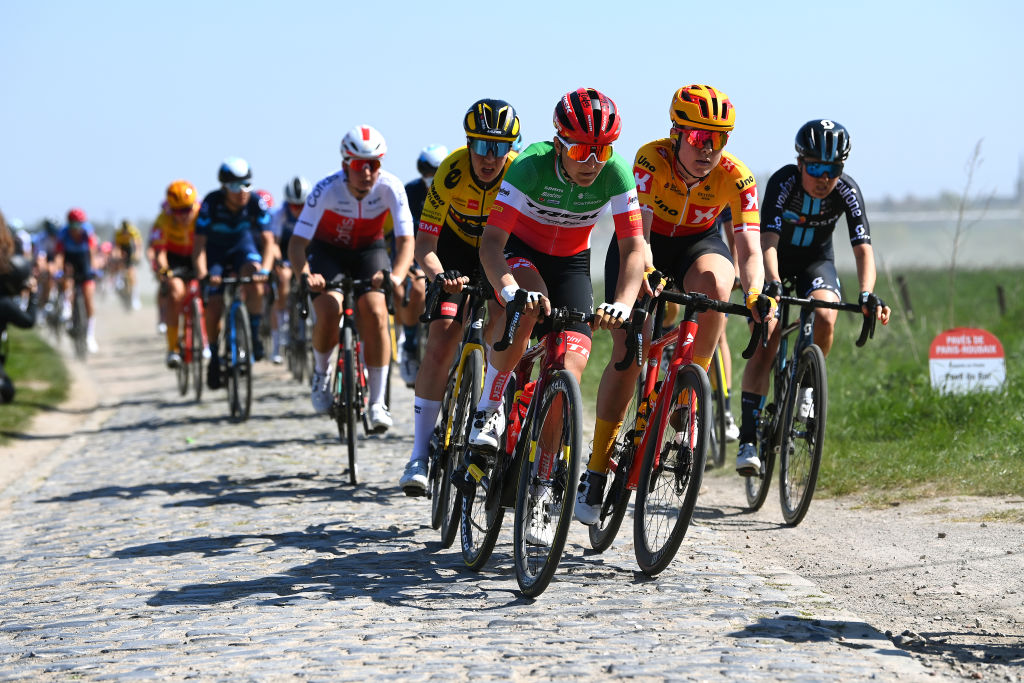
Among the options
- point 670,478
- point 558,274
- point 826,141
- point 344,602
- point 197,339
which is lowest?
point 344,602

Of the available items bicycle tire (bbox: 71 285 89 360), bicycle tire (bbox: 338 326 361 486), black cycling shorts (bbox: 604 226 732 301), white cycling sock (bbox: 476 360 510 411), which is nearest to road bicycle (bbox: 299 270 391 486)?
bicycle tire (bbox: 338 326 361 486)

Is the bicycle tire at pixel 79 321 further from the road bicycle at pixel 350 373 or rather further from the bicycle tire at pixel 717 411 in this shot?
the bicycle tire at pixel 717 411

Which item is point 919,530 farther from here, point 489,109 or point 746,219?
point 489,109

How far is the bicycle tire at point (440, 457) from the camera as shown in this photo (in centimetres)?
687

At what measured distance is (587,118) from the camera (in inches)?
226

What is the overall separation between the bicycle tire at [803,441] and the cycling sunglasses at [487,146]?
2137mm

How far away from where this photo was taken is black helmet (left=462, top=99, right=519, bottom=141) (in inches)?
277

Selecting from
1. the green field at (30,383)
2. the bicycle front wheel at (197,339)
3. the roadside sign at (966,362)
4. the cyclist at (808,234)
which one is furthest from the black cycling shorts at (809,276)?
the green field at (30,383)

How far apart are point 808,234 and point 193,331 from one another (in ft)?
28.7

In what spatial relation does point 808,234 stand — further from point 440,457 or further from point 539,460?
point 539,460

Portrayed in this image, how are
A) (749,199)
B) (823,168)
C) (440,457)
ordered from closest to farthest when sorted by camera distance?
(440,457)
(749,199)
(823,168)

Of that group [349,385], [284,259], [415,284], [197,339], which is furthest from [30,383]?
[349,385]

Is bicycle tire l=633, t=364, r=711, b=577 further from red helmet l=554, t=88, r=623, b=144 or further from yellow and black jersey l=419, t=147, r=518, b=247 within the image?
yellow and black jersey l=419, t=147, r=518, b=247

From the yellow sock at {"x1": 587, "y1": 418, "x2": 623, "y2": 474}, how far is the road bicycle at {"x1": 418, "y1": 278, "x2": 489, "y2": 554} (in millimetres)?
665
